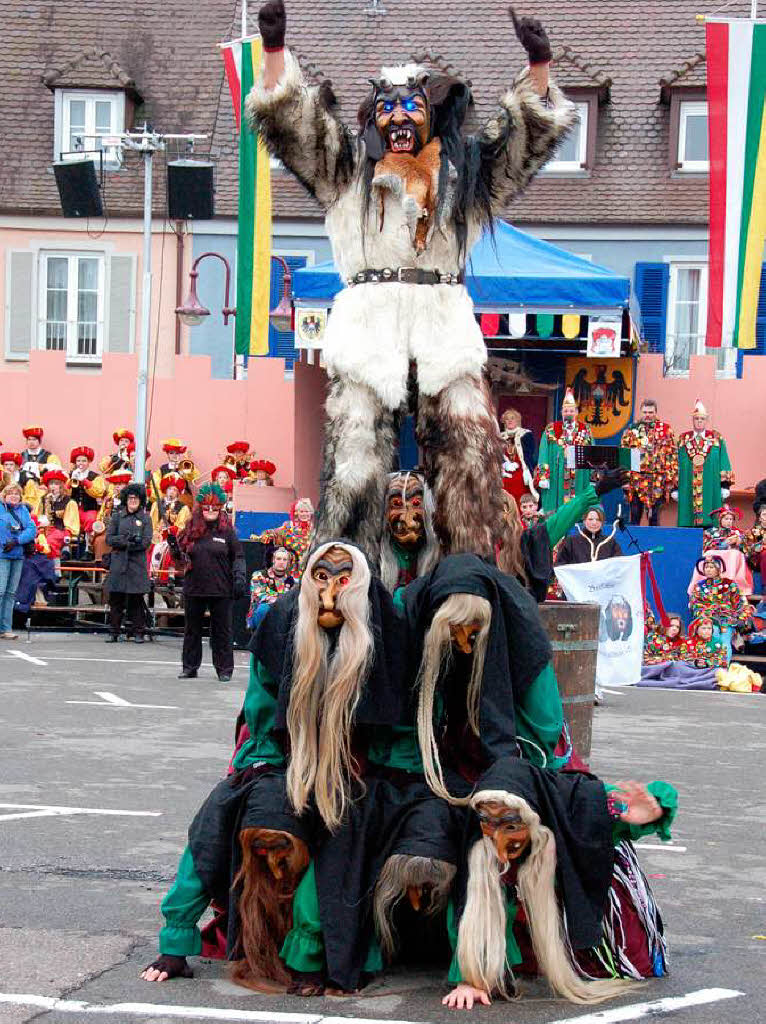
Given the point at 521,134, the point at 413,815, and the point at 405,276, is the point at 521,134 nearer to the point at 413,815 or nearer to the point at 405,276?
the point at 405,276

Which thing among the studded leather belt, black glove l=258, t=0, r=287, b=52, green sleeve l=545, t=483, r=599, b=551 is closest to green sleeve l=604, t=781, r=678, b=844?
green sleeve l=545, t=483, r=599, b=551

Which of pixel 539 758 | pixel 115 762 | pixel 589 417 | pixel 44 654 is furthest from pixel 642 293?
pixel 539 758

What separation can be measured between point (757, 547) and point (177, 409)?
30.7 feet

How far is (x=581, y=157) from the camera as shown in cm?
2556

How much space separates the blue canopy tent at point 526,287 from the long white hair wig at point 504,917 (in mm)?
12894

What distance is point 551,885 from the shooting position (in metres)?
4.81

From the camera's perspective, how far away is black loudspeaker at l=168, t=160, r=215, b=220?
2291 centimetres

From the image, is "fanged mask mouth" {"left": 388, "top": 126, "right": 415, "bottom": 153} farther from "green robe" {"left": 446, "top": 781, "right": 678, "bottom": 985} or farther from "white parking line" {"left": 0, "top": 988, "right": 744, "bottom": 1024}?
"white parking line" {"left": 0, "top": 988, "right": 744, "bottom": 1024}

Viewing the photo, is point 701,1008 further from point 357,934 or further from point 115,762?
point 115,762

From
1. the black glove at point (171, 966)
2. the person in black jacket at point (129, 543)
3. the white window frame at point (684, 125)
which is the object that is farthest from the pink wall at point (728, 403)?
the black glove at point (171, 966)

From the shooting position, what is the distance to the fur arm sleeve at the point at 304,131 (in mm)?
6570

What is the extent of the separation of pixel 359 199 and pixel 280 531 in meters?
9.58

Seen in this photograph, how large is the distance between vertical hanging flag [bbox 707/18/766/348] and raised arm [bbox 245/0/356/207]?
27.1 feet

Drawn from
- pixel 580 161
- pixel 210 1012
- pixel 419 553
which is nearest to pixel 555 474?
pixel 580 161
